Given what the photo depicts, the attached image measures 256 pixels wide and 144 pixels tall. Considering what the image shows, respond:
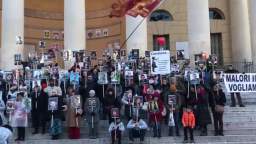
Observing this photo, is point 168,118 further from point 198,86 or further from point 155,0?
point 155,0

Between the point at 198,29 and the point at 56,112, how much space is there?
11.8 metres

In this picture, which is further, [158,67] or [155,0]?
[155,0]

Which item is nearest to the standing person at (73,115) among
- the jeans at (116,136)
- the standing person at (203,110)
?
the jeans at (116,136)

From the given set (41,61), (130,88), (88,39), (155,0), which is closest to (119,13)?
(155,0)

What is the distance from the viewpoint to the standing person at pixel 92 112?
20.2m

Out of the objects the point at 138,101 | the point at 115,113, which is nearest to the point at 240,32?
the point at 138,101

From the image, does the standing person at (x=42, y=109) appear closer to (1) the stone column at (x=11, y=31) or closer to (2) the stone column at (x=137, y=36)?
(1) the stone column at (x=11, y=31)

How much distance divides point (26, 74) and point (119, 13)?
6737 mm

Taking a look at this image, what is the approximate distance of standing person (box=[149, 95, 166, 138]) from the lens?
20.1 metres

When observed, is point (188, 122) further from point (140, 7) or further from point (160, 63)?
point (140, 7)

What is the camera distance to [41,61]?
80.9 feet

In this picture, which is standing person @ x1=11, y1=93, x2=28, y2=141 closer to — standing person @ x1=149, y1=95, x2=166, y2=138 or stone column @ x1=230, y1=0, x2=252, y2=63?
standing person @ x1=149, y1=95, x2=166, y2=138

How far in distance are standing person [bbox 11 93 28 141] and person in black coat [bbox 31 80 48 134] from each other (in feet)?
1.50

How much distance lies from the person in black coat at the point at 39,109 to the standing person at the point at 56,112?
328 mm
